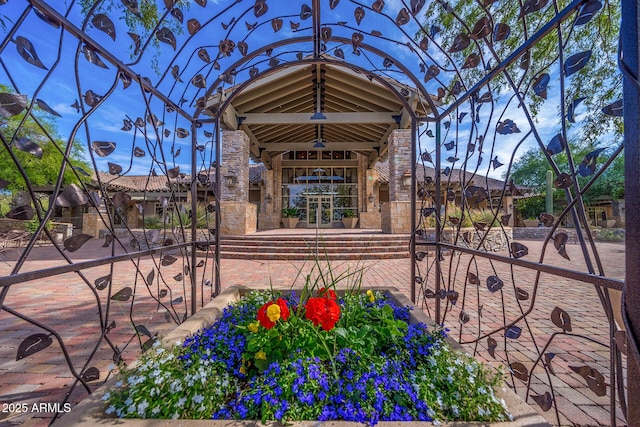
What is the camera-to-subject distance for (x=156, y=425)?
1.03m

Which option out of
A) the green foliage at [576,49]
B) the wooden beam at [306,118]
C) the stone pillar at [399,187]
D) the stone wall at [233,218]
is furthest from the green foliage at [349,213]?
the green foliage at [576,49]

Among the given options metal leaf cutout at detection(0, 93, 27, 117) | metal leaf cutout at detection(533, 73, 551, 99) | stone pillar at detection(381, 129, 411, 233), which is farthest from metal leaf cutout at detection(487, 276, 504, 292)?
stone pillar at detection(381, 129, 411, 233)

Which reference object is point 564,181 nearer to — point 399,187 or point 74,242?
point 74,242

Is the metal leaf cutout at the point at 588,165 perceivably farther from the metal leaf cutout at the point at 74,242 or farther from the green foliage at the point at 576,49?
the green foliage at the point at 576,49

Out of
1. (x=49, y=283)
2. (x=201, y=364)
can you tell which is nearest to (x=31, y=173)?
(x=49, y=283)

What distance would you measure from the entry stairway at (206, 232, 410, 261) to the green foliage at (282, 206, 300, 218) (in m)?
5.59

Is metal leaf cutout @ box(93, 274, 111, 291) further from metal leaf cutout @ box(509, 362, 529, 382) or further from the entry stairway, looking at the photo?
the entry stairway

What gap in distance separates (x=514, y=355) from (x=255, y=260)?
579 centimetres

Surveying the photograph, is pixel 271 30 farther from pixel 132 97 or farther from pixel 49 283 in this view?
pixel 49 283

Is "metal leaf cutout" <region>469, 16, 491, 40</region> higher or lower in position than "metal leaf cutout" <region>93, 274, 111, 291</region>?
higher

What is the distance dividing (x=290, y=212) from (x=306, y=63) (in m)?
11.7

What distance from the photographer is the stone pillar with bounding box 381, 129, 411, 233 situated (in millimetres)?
8859

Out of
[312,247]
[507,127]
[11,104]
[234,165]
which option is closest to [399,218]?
[312,247]

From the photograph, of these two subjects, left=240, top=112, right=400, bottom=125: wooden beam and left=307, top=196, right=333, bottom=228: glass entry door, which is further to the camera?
left=307, top=196, right=333, bottom=228: glass entry door
